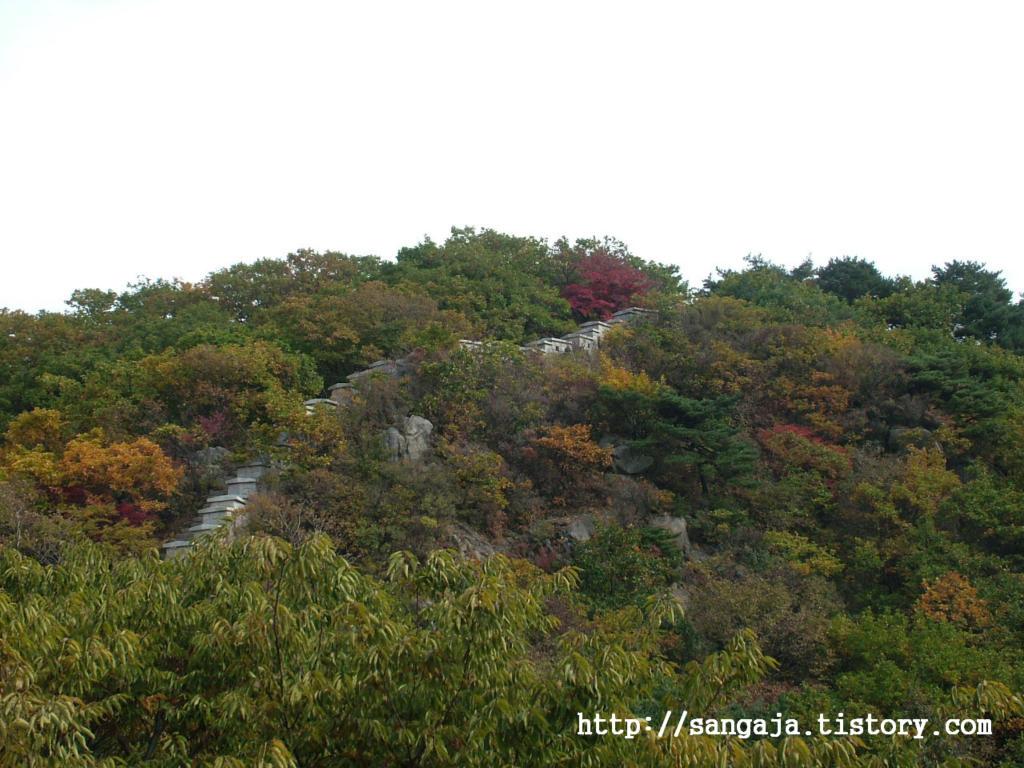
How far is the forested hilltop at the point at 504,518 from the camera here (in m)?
5.61

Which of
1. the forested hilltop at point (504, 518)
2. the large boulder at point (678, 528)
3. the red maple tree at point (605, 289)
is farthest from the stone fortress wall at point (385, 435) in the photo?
the large boulder at point (678, 528)

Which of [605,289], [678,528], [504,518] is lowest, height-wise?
[678,528]

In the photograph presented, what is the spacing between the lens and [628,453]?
17.3 meters

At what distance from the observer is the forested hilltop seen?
18.4 ft

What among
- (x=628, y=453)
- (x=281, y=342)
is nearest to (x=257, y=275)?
(x=281, y=342)

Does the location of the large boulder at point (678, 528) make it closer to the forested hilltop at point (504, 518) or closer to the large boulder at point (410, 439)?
the forested hilltop at point (504, 518)

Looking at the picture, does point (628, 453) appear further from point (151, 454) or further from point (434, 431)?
point (151, 454)

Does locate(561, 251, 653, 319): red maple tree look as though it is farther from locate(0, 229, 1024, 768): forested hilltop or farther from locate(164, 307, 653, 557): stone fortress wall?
locate(164, 307, 653, 557): stone fortress wall

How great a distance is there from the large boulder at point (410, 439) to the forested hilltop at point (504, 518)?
7cm

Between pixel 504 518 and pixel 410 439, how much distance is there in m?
2.15

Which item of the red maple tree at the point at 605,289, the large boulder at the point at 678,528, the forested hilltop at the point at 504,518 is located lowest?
the large boulder at the point at 678,528

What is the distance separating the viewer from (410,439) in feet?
53.2

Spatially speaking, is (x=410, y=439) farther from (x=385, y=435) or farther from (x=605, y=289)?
(x=605, y=289)

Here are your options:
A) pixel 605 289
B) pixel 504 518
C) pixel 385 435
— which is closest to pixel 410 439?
pixel 385 435
